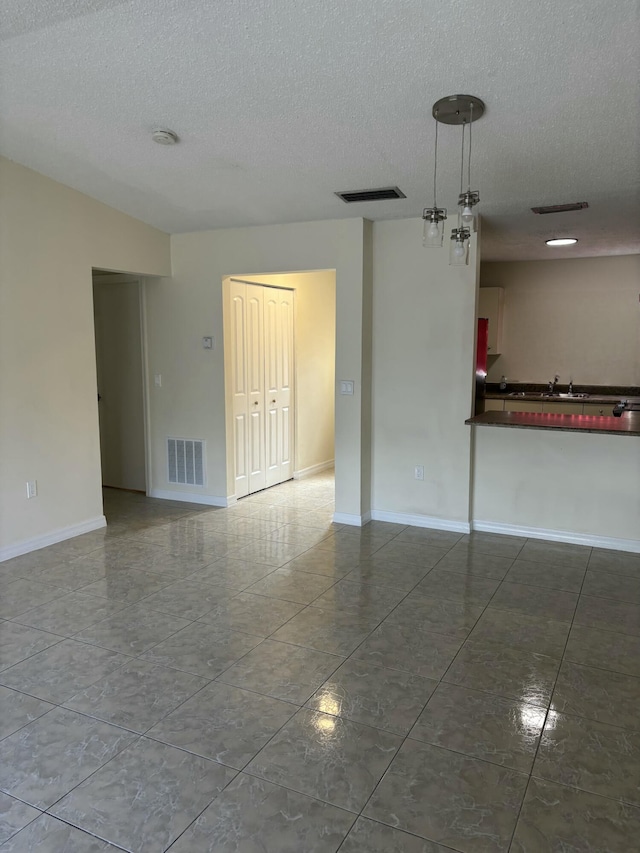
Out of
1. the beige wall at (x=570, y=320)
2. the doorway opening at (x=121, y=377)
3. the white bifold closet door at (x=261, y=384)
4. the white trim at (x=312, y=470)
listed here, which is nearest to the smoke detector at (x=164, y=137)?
the white bifold closet door at (x=261, y=384)

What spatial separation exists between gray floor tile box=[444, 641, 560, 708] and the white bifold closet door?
327 cm

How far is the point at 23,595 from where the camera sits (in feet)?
11.5

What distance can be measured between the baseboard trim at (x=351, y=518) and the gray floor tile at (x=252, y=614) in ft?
5.05

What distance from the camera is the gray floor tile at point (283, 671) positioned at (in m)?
2.55

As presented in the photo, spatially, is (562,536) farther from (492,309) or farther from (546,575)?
(492,309)

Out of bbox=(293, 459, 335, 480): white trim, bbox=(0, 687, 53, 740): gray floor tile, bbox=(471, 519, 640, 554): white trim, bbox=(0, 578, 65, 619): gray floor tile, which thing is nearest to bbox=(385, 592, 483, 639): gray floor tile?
bbox=(471, 519, 640, 554): white trim

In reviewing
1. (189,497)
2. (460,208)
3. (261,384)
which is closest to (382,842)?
(460,208)

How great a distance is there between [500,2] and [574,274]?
187 inches

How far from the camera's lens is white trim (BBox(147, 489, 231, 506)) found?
5.52 metres

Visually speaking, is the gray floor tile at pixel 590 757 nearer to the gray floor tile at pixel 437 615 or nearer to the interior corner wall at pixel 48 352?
the gray floor tile at pixel 437 615

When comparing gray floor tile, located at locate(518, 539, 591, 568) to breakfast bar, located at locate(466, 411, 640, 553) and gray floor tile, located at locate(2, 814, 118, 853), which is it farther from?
gray floor tile, located at locate(2, 814, 118, 853)

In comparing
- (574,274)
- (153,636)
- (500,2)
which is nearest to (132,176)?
(500,2)

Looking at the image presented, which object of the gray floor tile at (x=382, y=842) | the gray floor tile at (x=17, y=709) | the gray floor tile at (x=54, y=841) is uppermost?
the gray floor tile at (x=17, y=709)

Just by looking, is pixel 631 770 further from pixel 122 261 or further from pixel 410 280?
pixel 122 261
